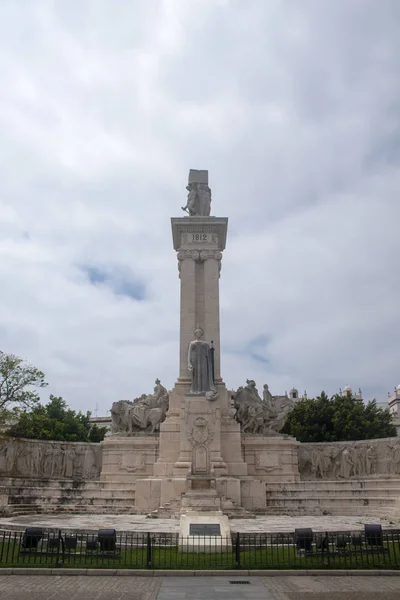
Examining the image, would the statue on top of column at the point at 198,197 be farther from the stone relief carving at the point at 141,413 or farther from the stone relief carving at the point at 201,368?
the stone relief carving at the point at 141,413

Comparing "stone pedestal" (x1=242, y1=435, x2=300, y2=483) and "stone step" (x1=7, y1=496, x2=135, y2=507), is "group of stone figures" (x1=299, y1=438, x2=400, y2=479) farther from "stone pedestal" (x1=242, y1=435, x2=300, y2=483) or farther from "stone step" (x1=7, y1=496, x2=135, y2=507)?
"stone step" (x1=7, y1=496, x2=135, y2=507)

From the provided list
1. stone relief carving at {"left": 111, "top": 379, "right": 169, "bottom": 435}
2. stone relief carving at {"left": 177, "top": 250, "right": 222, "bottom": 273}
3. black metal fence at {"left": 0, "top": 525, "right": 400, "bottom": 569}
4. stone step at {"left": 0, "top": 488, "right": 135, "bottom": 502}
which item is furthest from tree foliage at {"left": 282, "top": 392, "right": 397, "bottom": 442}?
black metal fence at {"left": 0, "top": 525, "right": 400, "bottom": 569}

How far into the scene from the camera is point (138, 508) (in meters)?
22.5

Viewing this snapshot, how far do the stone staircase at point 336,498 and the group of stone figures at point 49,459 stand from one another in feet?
33.2

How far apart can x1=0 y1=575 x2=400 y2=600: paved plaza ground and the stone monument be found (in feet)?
31.0

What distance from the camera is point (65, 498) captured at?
23.3 meters

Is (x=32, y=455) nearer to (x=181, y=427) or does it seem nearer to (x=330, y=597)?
(x=181, y=427)

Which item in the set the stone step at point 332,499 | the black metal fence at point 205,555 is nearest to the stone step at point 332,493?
the stone step at point 332,499

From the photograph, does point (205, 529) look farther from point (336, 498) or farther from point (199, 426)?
point (336, 498)

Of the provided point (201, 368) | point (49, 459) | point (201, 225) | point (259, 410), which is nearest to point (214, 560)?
point (201, 368)

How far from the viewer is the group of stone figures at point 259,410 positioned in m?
27.3

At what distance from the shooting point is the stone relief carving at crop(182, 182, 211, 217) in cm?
3141

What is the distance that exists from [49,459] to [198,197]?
17.0 meters

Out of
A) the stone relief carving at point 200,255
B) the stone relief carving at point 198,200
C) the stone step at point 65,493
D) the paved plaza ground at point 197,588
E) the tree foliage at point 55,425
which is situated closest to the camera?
the paved plaza ground at point 197,588
